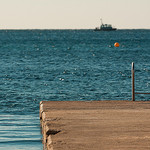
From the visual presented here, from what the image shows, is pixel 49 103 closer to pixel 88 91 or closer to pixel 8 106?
pixel 8 106

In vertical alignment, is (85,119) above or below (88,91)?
above

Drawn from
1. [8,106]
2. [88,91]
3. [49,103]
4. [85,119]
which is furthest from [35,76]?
[85,119]

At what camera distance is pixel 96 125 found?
916 centimetres

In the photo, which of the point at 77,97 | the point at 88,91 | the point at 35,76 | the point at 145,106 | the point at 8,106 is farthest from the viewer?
the point at 35,76

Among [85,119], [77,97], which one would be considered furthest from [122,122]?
[77,97]

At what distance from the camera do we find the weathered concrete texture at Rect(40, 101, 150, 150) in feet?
25.0

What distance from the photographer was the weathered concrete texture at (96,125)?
25.0ft

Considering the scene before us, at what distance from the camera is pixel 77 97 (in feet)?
80.4

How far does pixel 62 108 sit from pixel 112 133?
10.3 ft

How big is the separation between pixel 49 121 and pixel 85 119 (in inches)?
30.3

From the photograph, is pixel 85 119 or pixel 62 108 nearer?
pixel 85 119

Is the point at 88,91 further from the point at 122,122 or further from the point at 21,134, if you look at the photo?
the point at 122,122

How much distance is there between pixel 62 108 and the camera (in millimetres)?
11422

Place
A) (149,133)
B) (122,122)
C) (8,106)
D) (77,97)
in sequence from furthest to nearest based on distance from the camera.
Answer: (77,97) → (8,106) → (122,122) → (149,133)
